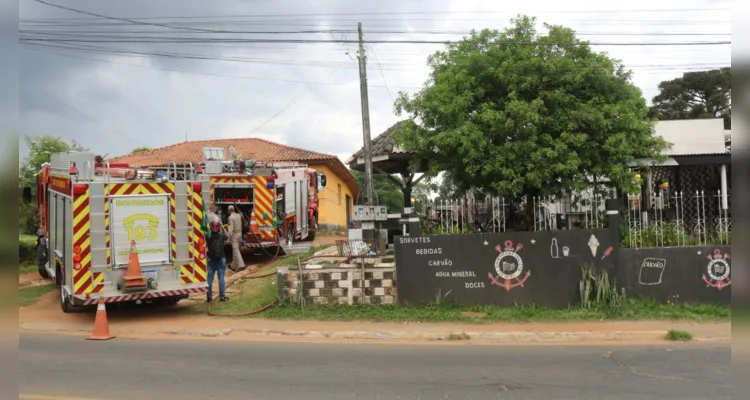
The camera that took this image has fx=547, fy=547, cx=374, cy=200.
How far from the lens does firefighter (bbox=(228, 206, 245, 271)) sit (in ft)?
47.2

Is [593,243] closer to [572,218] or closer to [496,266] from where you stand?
[496,266]

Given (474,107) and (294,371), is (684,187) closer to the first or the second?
(474,107)

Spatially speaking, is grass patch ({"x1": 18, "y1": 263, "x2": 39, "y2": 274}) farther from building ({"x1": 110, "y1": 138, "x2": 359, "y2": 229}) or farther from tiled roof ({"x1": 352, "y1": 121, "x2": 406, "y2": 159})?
building ({"x1": 110, "y1": 138, "x2": 359, "y2": 229})

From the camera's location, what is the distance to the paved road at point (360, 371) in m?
5.89

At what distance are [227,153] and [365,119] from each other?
54.2ft

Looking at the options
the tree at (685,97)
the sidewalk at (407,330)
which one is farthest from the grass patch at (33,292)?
the tree at (685,97)

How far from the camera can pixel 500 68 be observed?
37.4 ft

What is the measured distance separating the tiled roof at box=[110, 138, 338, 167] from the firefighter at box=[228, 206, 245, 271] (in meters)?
14.8

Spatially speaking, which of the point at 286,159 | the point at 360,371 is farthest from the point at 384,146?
the point at 286,159

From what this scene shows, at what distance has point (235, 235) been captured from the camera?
14.7 meters

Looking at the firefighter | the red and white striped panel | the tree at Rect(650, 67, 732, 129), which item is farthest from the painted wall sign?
the tree at Rect(650, 67, 732, 129)

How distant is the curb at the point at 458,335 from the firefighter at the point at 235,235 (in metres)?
5.16

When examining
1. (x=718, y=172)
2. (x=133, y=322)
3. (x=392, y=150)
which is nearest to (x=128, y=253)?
(x=133, y=322)

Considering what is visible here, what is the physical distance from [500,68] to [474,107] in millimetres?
990
